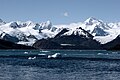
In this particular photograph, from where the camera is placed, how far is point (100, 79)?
2365 inches

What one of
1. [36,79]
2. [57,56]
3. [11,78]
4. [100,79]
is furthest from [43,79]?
[57,56]

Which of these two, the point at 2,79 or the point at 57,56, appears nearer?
the point at 2,79

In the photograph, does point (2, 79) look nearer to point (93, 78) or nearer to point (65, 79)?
point (65, 79)

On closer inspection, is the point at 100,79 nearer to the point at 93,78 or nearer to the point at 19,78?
the point at 93,78

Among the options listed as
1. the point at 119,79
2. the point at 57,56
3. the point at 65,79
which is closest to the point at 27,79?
the point at 65,79

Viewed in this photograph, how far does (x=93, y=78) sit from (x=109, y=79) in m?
2.56

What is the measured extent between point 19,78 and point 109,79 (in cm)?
1400

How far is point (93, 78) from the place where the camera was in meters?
61.3

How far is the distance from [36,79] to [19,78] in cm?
296

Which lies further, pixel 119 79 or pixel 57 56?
pixel 57 56

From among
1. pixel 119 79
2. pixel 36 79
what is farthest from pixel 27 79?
pixel 119 79

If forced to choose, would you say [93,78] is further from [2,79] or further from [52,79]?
[2,79]

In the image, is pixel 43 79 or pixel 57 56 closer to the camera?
pixel 43 79

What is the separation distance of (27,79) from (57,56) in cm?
8581
